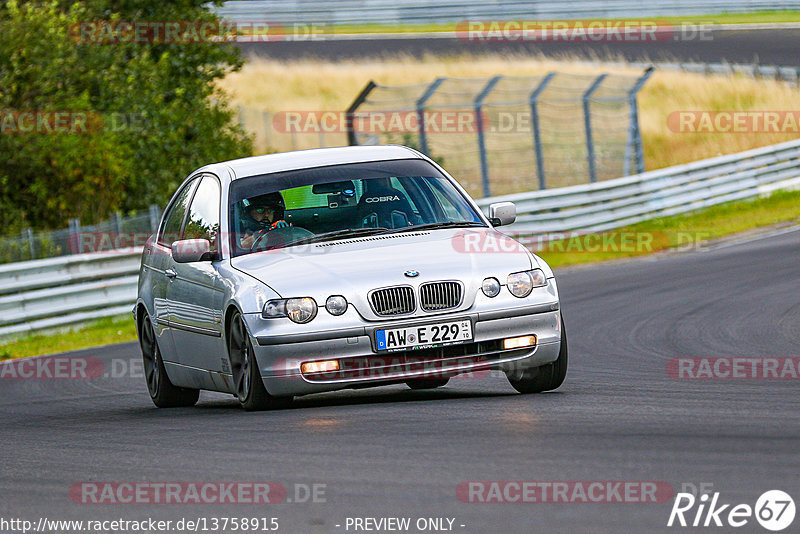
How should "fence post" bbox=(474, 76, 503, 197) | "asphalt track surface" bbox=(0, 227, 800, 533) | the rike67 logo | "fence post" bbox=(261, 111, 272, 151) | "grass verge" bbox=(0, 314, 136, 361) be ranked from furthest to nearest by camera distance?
1. "fence post" bbox=(261, 111, 272, 151)
2. "fence post" bbox=(474, 76, 503, 197)
3. "grass verge" bbox=(0, 314, 136, 361)
4. "asphalt track surface" bbox=(0, 227, 800, 533)
5. the rike67 logo

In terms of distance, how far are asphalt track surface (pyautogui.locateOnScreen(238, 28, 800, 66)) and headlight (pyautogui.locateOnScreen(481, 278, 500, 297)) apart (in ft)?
107

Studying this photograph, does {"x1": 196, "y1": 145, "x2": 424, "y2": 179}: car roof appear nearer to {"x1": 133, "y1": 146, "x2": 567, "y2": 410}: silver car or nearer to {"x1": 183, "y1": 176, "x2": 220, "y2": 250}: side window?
{"x1": 133, "y1": 146, "x2": 567, "y2": 410}: silver car

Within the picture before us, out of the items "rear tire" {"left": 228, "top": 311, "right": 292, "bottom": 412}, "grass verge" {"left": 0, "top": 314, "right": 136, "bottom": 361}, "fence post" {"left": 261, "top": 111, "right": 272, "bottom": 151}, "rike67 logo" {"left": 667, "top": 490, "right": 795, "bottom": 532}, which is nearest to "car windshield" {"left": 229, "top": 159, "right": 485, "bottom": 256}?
"rear tire" {"left": 228, "top": 311, "right": 292, "bottom": 412}

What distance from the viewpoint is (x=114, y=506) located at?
602 cm

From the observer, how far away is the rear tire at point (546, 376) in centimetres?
867

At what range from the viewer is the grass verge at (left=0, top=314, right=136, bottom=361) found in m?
17.4

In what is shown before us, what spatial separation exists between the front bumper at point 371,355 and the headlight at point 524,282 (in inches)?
3.7

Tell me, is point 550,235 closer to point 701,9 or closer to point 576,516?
point 576,516

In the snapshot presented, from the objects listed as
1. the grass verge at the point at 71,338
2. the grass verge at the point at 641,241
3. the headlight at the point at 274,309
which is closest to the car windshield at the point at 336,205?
the headlight at the point at 274,309

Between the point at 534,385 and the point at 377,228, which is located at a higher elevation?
the point at 377,228

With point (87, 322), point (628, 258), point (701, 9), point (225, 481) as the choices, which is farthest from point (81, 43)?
point (701, 9)

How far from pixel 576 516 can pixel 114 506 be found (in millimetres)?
2003

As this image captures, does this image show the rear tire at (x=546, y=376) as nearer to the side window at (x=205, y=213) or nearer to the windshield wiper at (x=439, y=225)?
the windshield wiper at (x=439, y=225)

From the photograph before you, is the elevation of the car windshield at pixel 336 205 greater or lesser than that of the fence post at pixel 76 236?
greater
